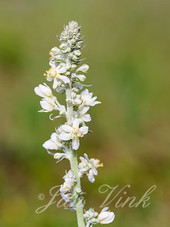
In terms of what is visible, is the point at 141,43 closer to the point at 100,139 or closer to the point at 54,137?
the point at 100,139

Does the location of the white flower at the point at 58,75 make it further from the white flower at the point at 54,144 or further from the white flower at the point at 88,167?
the white flower at the point at 88,167

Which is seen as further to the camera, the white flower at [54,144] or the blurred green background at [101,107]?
the blurred green background at [101,107]

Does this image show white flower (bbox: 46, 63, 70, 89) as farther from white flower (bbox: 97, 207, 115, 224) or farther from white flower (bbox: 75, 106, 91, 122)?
white flower (bbox: 97, 207, 115, 224)

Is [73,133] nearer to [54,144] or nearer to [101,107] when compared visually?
[54,144]

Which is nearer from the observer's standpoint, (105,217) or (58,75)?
(58,75)

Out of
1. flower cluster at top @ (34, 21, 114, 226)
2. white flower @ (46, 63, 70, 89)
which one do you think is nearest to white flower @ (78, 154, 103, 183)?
flower cluster at top @ (34, 21, 114, 226)

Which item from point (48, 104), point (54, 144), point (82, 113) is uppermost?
point (48, 104)

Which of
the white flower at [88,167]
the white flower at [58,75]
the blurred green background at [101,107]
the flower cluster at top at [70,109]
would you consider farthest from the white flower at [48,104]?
the blurred green background at [101,107]

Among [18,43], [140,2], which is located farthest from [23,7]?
[140,2]

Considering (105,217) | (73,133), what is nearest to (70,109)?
(73,133)
